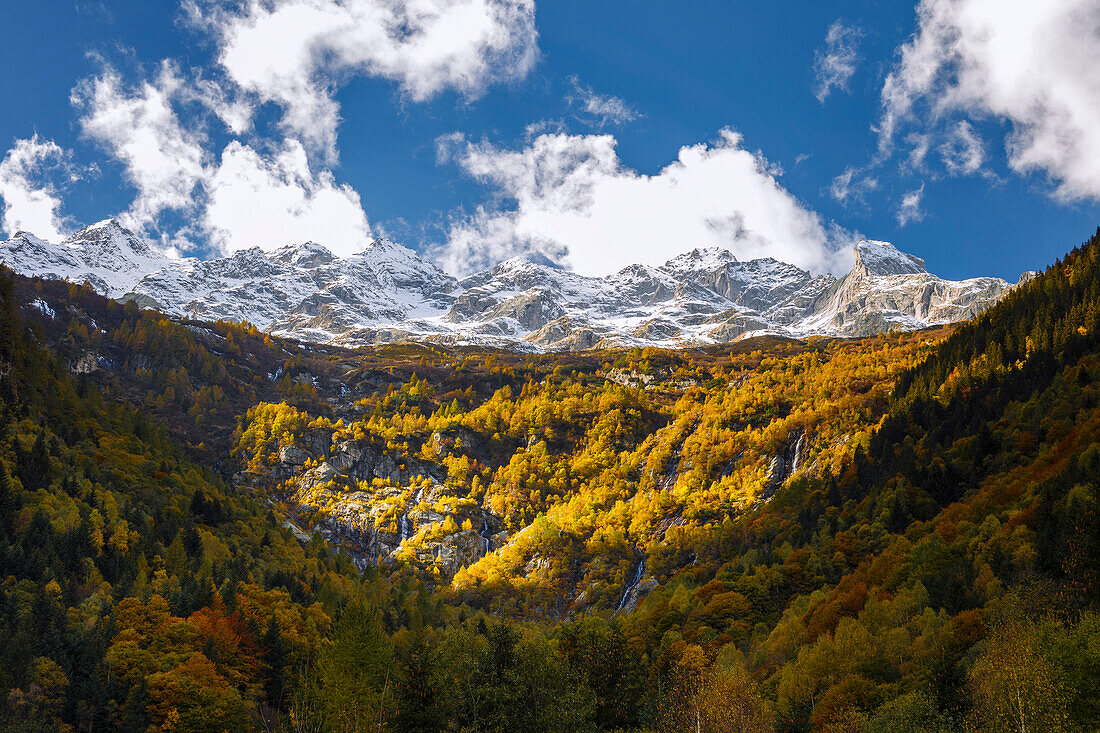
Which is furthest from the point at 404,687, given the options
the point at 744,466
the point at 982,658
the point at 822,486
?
the point at 744,466

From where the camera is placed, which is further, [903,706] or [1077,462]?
[1077,462]

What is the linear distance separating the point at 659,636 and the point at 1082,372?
80.1 meters

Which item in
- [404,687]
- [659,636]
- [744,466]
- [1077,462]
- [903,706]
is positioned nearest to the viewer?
[903,706]

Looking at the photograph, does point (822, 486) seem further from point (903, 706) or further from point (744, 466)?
point (903, 706)

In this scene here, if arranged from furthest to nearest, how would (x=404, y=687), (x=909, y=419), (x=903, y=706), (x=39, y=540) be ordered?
(x=909, y=419)
(x=39, y=540)
(x=404, y=687)
(x=903, y=706)

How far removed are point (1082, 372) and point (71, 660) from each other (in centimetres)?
14467

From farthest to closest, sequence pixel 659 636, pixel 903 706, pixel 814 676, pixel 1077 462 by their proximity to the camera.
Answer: pixel 659 636, pixel 1077 462, pixel 814 676, pixel 903 706

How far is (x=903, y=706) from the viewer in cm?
5425

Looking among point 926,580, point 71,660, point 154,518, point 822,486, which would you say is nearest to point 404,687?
point 71,660

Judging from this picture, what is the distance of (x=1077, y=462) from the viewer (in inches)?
3041

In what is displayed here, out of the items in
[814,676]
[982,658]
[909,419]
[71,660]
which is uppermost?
[909,419]

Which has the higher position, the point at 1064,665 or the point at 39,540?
the point at 1064,665

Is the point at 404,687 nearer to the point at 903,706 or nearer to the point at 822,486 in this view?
the point at 903,706

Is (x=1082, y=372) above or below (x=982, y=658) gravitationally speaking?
above
